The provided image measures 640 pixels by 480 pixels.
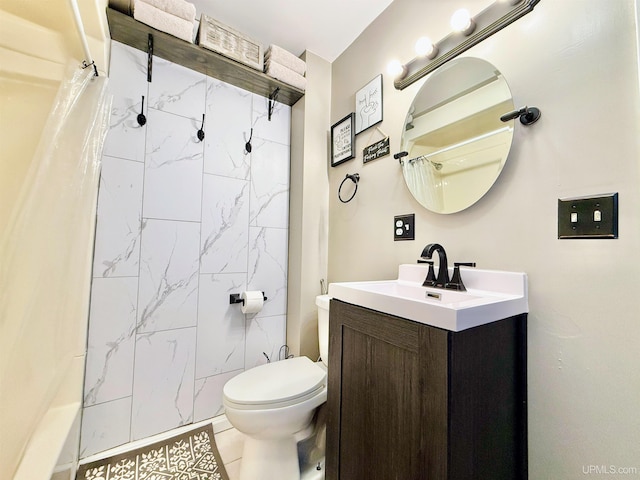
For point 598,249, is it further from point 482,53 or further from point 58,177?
point 58,177

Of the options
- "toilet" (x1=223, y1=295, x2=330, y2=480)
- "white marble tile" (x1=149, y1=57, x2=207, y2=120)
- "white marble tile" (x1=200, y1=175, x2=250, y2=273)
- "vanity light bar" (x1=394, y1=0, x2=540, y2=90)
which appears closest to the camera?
"vanity light bar" (x1=394, y1=0, x2=540, y2=90)

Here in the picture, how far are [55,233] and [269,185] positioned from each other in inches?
45.1

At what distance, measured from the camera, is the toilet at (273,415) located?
1.05 meters

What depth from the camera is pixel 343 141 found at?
1.68m

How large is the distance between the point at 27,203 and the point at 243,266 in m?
1.03

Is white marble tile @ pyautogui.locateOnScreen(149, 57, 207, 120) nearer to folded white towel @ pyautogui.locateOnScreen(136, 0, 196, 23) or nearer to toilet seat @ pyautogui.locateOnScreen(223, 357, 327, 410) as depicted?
folded white towel @ pyautogui.locateOnScreen(136, 0, 196, 23)

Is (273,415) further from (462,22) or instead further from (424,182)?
(462,22)

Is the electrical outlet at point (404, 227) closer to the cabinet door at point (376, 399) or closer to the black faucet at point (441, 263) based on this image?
the black faucet at point (441, 263)

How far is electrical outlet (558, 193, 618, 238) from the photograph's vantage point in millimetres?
685

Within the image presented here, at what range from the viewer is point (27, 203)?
717 mm

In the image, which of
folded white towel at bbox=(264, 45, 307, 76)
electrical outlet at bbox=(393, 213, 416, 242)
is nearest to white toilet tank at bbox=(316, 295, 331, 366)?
electrical outlet at bbox=(393, 213, 416, 242)

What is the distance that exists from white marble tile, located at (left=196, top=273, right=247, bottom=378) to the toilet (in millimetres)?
384

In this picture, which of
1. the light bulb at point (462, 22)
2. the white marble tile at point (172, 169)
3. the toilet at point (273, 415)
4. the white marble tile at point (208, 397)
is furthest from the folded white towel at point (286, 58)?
the white marble tile at point (208, 397)

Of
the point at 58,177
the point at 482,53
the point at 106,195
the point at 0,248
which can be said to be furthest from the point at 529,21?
the point at 106,195
